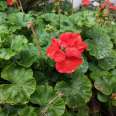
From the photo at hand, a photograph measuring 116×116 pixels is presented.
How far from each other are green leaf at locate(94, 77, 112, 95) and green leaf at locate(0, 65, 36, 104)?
31cm

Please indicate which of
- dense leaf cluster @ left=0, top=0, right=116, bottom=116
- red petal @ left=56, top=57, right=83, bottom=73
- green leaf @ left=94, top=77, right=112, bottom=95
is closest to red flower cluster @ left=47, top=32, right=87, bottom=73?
→ red petal @ left=56, top=57, right=83, bottom=73

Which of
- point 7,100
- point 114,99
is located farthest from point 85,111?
point 7,100

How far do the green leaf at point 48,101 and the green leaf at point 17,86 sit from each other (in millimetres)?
47

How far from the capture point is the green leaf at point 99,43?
1746 millimetres

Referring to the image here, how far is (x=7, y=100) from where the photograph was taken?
4.66 ft

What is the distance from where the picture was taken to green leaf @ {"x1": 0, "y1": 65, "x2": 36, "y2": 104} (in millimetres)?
1432

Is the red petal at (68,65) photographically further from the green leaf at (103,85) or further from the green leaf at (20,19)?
the green leaf at (20,19)

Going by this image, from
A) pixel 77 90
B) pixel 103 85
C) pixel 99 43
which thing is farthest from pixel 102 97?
pixel 99 43

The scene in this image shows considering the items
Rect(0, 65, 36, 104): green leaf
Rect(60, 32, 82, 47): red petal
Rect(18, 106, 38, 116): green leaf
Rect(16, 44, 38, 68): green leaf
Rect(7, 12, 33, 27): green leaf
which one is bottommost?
Rect(18, 106, 38, 116): green leaf

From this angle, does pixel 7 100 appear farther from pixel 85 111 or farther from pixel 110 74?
pixel 110 74

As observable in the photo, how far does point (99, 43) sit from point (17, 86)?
510 mm

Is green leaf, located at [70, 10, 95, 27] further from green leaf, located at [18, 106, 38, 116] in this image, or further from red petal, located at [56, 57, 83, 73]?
green leaf, located at [18, 106, 38, 116]

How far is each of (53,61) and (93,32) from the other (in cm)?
35

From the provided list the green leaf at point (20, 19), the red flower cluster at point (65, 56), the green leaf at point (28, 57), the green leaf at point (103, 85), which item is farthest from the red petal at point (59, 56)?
the green leaf at point (20, 19)
